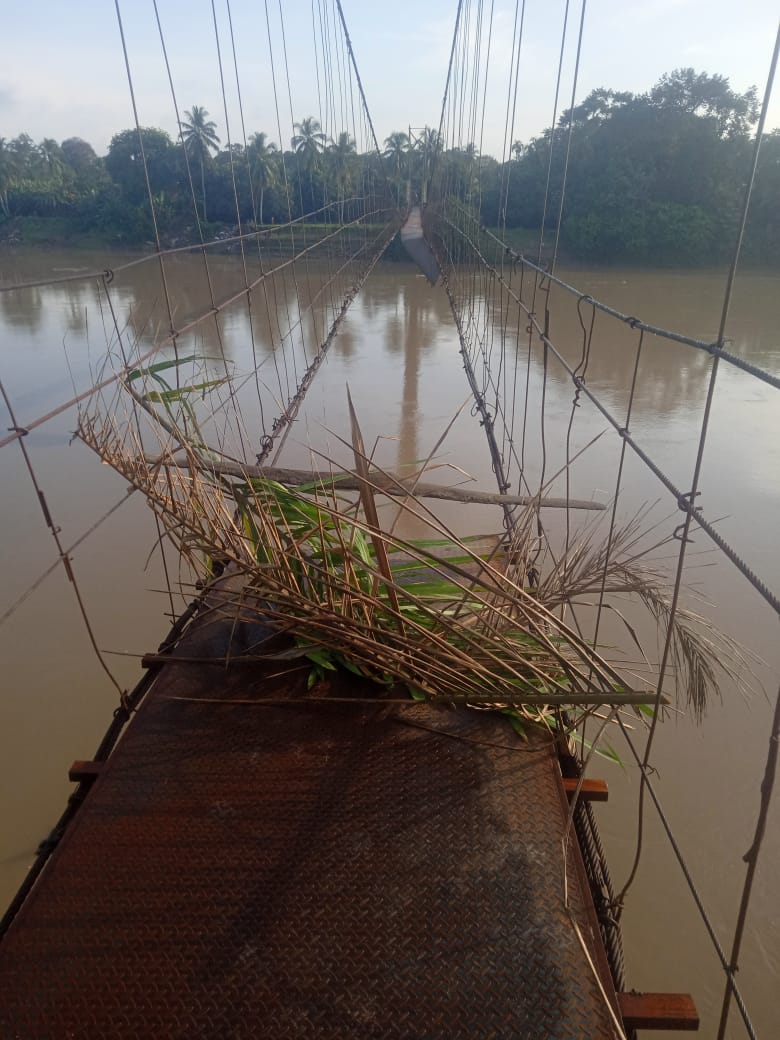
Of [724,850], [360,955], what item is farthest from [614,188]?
[360,955]

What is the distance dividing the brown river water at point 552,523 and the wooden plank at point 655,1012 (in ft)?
1.20

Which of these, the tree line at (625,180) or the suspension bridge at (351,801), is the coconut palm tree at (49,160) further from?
the suspension bridge at (351,801)

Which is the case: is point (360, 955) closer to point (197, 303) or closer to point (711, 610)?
point (711, 610)

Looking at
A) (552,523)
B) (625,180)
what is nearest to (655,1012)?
(552,523)

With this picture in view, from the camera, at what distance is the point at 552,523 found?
10.7 feet

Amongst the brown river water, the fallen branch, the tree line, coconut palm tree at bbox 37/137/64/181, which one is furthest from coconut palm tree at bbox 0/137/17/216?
the fallen branch

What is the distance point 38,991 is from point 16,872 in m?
1.12

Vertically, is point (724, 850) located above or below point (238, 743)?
below

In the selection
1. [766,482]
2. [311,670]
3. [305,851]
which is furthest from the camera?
[766,482]

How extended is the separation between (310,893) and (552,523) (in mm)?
2650

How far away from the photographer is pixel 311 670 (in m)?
1.14

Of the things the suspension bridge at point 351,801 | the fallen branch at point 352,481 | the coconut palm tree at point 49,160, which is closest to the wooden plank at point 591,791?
the suspension bridge at point 351,801

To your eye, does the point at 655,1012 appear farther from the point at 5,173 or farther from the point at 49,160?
the point at 49,160

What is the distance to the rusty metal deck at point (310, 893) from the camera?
0.68 m
